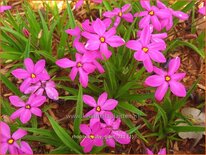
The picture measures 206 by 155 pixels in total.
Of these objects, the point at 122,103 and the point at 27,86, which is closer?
the point at 27,86

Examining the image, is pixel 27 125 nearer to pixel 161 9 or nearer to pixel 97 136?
pixel 97 136

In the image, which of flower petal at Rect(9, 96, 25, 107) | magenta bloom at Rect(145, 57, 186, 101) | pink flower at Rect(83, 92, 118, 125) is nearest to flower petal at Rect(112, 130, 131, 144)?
pink flower at Rect(83, 92, 118, 125)

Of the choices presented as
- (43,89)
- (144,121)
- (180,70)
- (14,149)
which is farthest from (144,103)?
(14,149)

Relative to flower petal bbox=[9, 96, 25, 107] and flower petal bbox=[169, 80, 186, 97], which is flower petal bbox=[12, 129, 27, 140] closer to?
flower petal bbox=[9, 96, 25, 107]

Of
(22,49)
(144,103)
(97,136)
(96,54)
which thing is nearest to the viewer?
(97,136)

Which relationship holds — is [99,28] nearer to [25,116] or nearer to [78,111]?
[78,111]

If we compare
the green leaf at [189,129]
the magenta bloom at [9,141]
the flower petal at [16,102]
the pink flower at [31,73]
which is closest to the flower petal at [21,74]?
the pink flower at [31,73]

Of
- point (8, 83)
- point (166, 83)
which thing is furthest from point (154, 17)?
point (8, 83)
